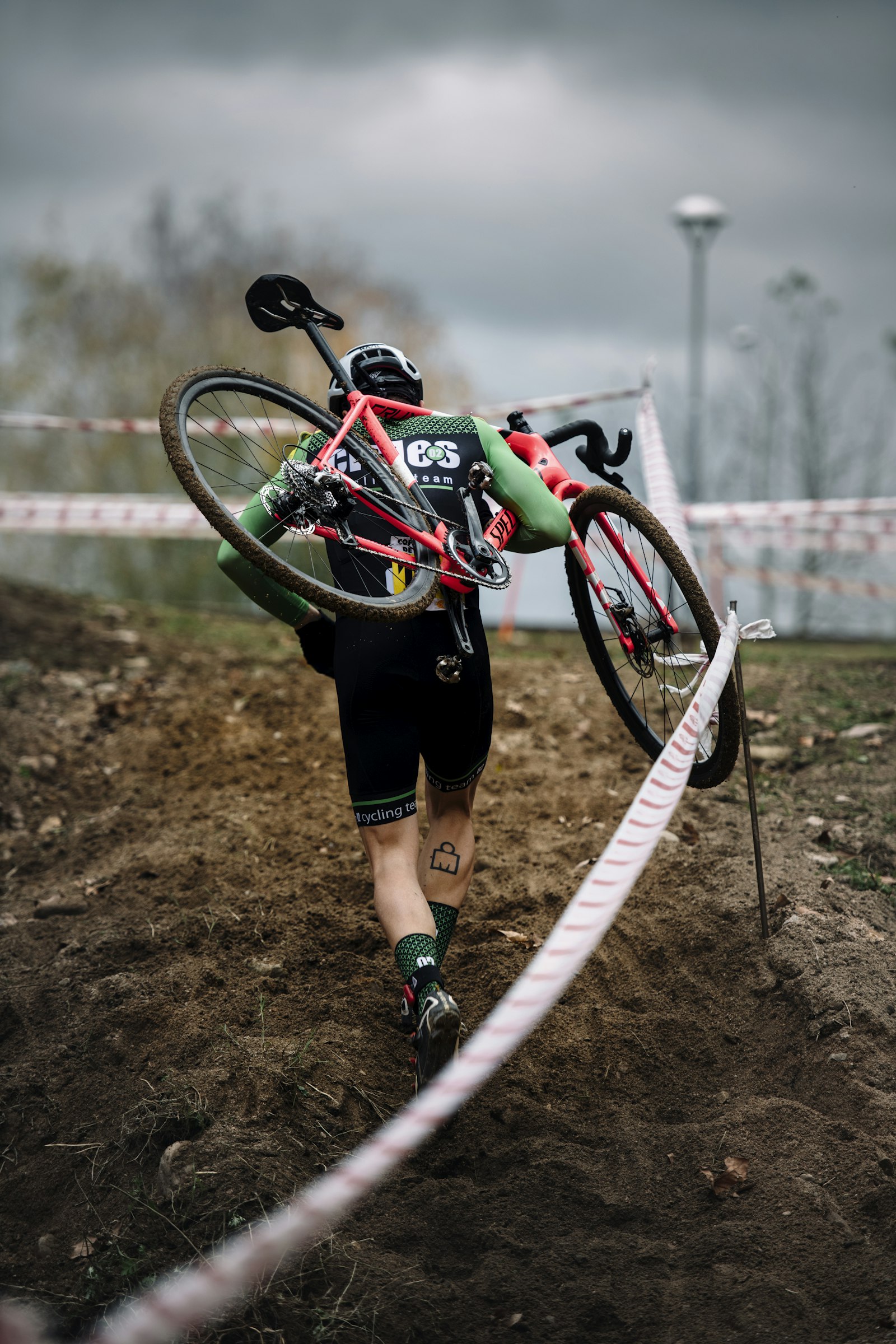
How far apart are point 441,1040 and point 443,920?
80 centimetres

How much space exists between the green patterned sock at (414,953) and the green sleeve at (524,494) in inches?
53.8

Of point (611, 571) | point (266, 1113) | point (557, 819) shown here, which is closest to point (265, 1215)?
point (266, 1113)

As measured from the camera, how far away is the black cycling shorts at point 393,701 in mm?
3404

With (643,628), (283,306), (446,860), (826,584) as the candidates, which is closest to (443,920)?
(446,860)

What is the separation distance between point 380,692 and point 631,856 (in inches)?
46.8

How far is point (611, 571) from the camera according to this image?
3932mm

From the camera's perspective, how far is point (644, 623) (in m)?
3.92

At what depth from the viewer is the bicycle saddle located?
3600mm

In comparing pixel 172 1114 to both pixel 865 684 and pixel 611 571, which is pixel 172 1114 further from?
pixel 865 684

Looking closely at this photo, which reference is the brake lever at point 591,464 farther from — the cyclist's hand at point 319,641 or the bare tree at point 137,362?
the bare tree at point 137,362

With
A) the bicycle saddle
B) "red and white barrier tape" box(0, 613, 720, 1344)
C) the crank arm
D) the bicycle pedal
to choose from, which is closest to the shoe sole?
"red and white barrier tape" box(0, 613, 720, 1344)

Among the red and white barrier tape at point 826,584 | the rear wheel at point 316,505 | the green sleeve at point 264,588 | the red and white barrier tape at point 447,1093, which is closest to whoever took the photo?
the red and white barrier tape at point 447,1093

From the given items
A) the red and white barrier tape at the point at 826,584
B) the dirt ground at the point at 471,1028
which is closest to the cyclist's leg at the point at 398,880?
the dirt ground at the point at 471,1028

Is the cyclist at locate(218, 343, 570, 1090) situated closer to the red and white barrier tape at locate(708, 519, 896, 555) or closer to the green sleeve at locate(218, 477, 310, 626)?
the green sleeve at locate(218, 477, 310, 626)
